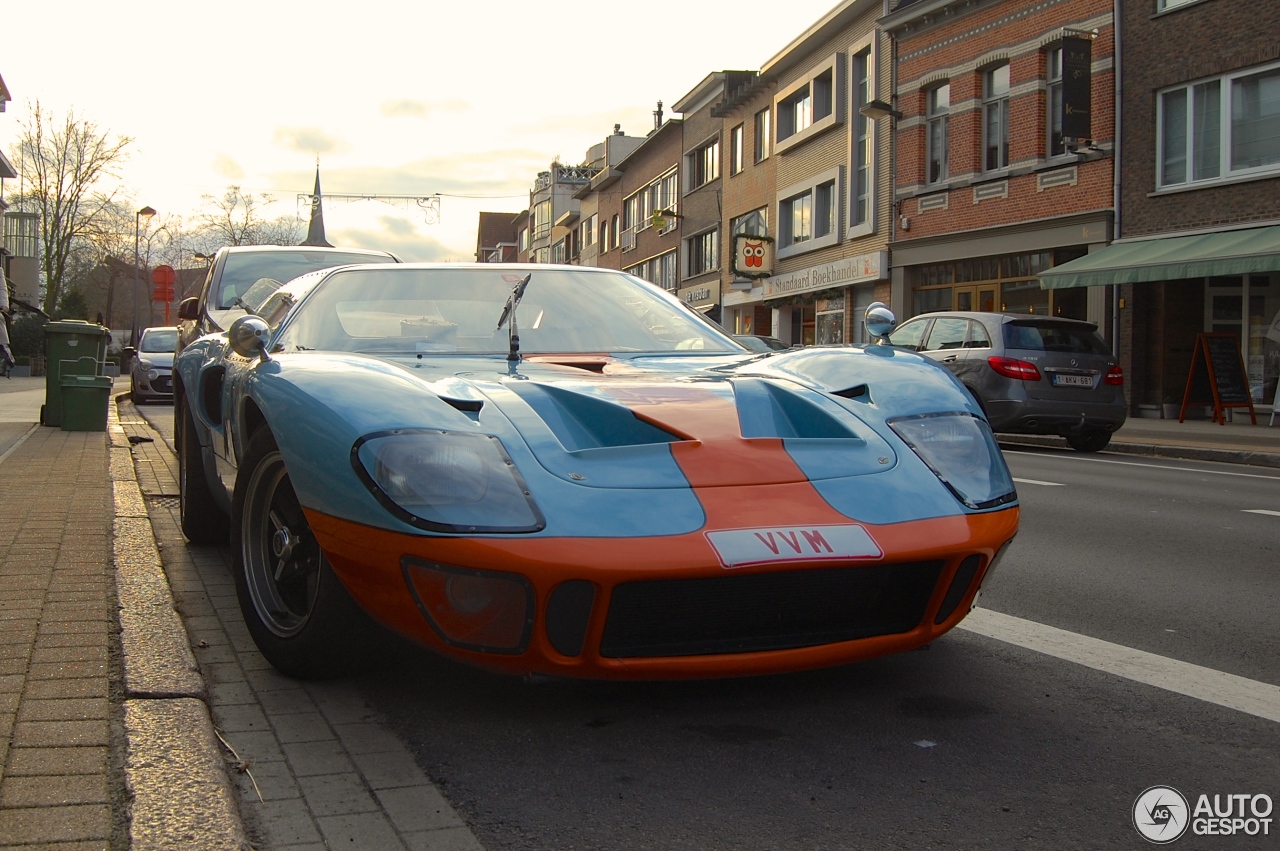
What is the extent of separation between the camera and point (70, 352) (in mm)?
14664

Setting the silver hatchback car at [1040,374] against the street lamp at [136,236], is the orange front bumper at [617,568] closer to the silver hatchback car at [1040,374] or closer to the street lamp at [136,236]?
the silver hatchback car at [1040,374]

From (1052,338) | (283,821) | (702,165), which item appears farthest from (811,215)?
(283,821)

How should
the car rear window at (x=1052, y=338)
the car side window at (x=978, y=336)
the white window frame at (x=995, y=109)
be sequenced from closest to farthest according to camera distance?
the car rear window at (x=1052, y=338)
the car side window at (x=978, y=336)
the white window frame at (x=995, y=109)

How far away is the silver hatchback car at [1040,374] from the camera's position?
42.7 ft

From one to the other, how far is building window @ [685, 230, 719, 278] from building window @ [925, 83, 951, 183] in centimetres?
1521

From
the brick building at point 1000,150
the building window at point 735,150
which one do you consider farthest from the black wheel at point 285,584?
the building window at point 735,150

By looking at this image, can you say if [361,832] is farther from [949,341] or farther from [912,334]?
[912,334]

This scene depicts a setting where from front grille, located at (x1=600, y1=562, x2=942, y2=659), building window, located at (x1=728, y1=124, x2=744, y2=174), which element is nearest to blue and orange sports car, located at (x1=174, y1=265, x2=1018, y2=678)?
front grille, located at (x1=600, y1=562, x2=942, y2=659)

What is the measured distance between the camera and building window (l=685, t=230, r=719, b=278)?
4091 centimetres

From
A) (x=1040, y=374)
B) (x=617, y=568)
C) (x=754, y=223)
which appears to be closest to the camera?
(x=617, y=568)

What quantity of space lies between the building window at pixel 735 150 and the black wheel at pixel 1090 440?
83.5 ft

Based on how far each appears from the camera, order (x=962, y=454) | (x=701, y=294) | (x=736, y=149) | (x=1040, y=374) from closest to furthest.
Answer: (x=962, y=454) → (x=1040, y=374) → (x=736, y=149) → (x=701, y=294)

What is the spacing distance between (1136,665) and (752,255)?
31.6 m

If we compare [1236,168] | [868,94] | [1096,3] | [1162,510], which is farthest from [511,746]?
[868,94]
